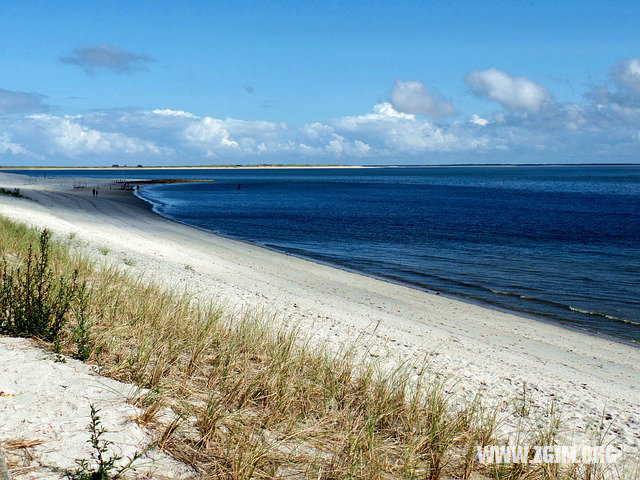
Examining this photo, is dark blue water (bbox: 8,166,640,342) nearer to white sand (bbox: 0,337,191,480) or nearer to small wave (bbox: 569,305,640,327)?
small wave (bbox: 569,305,640,327)

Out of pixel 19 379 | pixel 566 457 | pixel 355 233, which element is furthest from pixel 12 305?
pixel 355 233

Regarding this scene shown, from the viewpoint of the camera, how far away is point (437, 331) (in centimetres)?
1280

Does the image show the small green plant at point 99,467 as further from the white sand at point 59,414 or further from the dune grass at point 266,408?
the dune grass at point 266,408

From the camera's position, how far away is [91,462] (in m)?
3.77

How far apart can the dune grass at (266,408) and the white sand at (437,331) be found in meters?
1.15

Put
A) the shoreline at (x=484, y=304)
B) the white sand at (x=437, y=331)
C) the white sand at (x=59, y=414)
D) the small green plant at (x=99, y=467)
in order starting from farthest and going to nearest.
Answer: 1. the shoreline at (x=484, y=304)
2. the white sand at (x=437, y=331)
3. the white sand at (x=59, y=414)
4. the small green plant at (x=99, y=467)

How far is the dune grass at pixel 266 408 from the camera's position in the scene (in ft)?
13.9

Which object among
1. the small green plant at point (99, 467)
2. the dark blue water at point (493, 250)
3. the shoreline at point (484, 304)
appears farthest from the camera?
the dark blue water at point (493, 250)

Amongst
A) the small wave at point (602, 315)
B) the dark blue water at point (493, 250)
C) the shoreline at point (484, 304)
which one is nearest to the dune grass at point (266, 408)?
the shoreline at point (484, 304)

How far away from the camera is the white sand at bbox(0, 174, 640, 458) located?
855 cm

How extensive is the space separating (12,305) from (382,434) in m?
4.61

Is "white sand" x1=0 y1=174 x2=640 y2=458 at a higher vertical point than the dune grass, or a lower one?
lower

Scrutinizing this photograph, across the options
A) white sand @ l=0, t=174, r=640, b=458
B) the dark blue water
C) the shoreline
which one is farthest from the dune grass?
the dark blue water

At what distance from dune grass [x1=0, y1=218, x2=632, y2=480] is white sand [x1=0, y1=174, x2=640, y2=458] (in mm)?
1154
